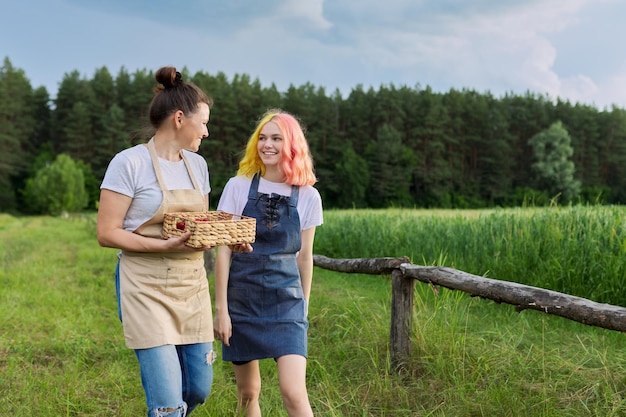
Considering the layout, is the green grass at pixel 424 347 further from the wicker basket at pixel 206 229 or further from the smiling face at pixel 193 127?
the smiling face at pixel 193 127

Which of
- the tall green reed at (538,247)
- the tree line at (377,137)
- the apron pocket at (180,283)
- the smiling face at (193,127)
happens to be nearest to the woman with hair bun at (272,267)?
the apron pocket at (180,283)

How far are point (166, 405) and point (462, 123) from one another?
51.0m

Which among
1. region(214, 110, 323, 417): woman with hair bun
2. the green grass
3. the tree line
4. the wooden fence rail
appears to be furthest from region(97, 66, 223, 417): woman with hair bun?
the tree line

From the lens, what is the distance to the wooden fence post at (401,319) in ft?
14.1

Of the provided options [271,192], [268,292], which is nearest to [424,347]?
[268,292]

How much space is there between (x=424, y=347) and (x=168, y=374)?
92.2 inches

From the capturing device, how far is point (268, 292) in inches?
109

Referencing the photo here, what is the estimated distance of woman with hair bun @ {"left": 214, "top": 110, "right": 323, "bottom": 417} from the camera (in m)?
2.74

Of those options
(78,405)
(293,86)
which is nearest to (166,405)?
(78,405)

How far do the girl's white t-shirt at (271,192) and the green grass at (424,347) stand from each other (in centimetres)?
128

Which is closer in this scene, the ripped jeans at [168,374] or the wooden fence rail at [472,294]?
the ripped jeans at [168,374]

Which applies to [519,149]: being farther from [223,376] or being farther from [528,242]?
[223,376]

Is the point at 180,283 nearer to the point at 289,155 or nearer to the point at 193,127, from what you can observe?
the point at 193,127

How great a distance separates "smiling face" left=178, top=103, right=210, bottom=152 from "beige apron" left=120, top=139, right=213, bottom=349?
115 mm
